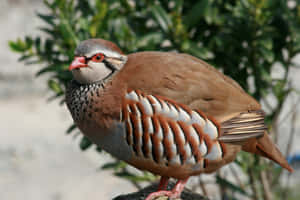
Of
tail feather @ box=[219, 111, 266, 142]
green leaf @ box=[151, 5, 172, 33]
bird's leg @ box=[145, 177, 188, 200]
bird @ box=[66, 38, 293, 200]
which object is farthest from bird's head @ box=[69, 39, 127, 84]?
green leaf @ box=[151, 5, 172, 33]

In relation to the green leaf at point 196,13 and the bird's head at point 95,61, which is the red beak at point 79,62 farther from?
the green leaf at point 196,13

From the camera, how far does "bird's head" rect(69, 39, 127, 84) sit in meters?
2.12

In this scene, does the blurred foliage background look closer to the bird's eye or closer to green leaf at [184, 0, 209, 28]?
green leaf at [184, 0, 209, 28]

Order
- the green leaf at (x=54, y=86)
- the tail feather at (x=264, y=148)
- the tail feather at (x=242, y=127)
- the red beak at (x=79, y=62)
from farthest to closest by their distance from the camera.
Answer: the green leaf at (x=54, y=86), the tail feather at (x=264, y=148), the tail feather at (x=242, y=127), the red beak at (x=79, y=62)

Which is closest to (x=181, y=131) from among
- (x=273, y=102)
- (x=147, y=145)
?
(x=147, y=145)

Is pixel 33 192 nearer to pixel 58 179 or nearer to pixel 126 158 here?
pixel 58 179

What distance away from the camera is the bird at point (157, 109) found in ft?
7.00

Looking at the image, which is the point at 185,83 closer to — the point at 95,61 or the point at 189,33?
the point at 95,61

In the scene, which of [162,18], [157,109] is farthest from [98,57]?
[162,18]

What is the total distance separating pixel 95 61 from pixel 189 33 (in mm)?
1187

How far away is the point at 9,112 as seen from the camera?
24.5 feet

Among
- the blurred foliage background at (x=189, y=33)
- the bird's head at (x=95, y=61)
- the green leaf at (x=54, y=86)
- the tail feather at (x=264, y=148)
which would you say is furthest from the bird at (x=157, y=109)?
the green leaf at (x=54, y=86)

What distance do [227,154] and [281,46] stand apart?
4.06 ft

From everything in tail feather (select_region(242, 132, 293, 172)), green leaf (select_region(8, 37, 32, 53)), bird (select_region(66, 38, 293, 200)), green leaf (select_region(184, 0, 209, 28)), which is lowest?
tail feather (select_region(242, 132, 293, 172))
